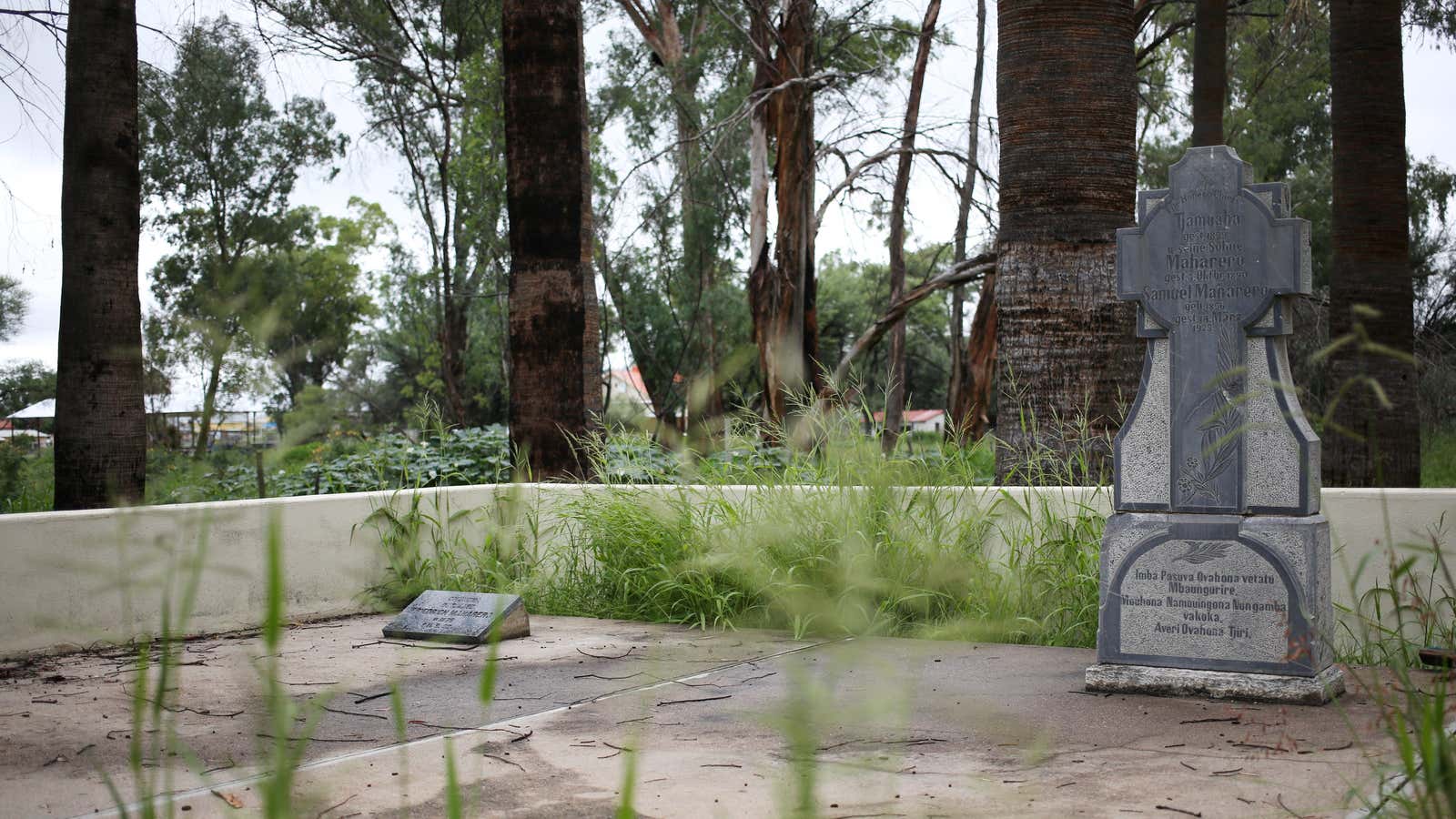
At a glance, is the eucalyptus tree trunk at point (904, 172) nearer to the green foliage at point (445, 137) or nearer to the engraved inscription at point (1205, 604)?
the green foliage at point (445, 137)

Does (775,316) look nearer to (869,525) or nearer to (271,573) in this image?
(869,525)

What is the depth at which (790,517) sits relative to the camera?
25.0 ft

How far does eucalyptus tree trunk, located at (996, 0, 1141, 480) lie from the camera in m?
8.22

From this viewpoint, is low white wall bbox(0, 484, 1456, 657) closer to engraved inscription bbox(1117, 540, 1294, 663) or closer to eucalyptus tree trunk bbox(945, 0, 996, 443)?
engraved inscription bbox(1117, 540, 1294, 663)

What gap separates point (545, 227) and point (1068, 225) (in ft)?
14.2

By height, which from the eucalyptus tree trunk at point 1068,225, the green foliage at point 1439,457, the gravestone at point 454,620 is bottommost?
the gravestone at point 454,620

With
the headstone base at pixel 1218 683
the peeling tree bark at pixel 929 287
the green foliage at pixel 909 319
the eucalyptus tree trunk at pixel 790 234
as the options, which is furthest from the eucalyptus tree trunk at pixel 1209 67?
the green foliage at pixel 909 319

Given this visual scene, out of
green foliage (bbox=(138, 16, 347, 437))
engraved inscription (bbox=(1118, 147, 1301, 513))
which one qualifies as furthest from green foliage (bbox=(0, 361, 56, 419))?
engraved inscription (bbox=(1118, 147, 1301, 513))

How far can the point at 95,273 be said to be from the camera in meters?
9.79

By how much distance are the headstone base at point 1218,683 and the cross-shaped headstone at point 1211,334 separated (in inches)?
28.4

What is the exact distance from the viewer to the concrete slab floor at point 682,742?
386 cm

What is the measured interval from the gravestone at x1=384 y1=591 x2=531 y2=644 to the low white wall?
1.59 ft

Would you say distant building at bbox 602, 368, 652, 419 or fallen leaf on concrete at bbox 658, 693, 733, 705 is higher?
distant building at bbox 602, 368, 652, 419

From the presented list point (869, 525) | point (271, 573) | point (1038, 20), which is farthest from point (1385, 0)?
point (271, 573)
